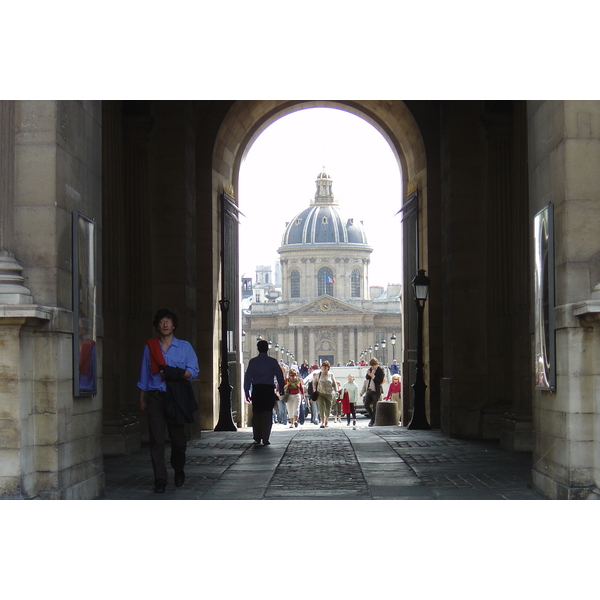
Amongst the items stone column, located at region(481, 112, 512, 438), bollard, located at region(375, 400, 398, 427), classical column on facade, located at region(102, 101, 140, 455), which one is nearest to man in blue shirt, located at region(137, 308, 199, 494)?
classical column on facade, located at region(102, 101, 140, 455)

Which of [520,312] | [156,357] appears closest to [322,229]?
[520,312]

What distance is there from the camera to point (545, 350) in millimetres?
7422

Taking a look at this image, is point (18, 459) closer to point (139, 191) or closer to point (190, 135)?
point (139, 191)

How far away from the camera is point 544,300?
297 inches

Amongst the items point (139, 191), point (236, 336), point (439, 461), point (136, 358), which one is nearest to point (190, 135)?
point (139, 191)

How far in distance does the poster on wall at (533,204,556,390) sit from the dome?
144582mm

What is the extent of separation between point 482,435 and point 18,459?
879 cm

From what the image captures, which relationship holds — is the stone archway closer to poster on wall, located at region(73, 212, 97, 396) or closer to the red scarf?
the red scarf

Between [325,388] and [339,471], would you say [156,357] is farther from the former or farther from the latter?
[325,388]

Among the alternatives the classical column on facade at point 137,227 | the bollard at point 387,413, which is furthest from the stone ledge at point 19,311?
the bollard at point 387,413

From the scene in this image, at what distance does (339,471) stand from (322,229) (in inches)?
5719

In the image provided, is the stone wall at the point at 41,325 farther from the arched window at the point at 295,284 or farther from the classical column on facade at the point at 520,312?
the arched window at the point at 295,284

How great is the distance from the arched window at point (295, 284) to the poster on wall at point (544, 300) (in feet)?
461

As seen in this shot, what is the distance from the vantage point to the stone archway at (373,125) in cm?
1902
